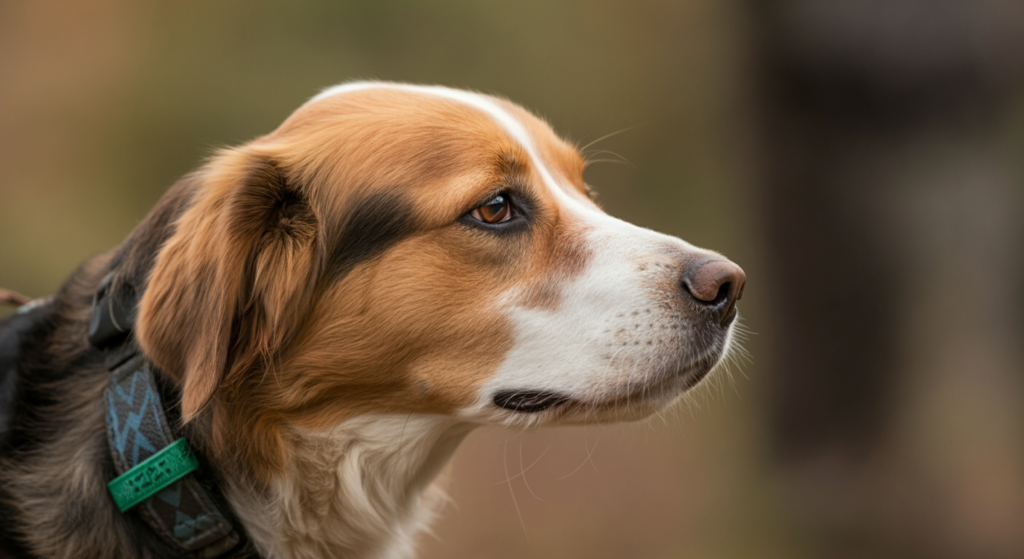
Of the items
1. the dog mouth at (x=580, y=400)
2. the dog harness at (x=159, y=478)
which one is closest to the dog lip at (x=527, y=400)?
the dog mouth at (x=580, y=400)

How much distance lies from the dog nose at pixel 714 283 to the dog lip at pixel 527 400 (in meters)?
0.55

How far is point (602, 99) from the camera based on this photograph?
1033 cm

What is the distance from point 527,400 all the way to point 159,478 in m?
1.14

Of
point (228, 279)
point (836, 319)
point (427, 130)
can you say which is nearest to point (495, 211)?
point (427, 130)

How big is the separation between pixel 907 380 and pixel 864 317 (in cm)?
61

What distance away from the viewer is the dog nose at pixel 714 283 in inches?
99.3

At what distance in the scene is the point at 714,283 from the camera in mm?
2529

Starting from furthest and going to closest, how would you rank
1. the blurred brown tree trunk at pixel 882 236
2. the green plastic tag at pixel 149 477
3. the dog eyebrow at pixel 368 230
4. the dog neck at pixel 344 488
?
1. the blurred brown tree trunk at pixel 882 236
2. the dog eyebrow at pixel 368 230
3. the dog neck at pixel 344 488
4. the green plastic tag at pixel 149 477

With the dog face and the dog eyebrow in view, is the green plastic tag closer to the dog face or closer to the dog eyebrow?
the dog face

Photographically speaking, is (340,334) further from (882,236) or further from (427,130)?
(882,236)

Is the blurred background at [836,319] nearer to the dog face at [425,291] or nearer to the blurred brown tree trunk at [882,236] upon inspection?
the blurred brown tree trunk at [882,236]

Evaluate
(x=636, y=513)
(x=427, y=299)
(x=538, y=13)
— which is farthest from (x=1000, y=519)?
(x=538, y=13)

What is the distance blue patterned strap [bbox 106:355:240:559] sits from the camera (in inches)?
89.3

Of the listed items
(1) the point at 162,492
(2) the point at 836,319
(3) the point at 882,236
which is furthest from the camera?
(2) the point at 836,319
